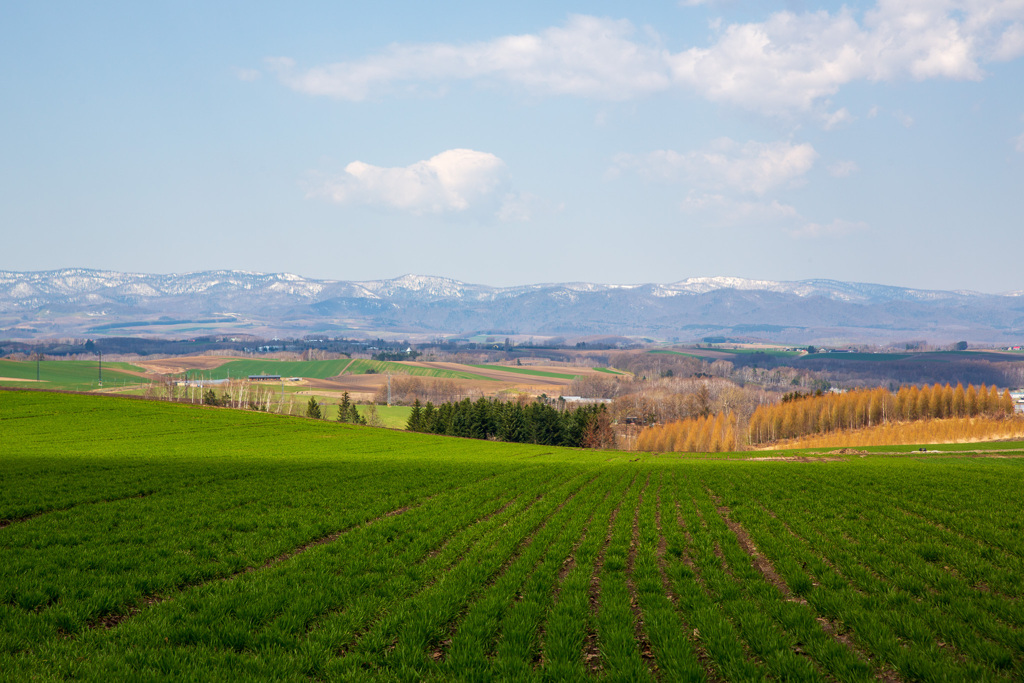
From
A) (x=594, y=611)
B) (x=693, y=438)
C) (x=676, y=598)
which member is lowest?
(x=693, y=438)

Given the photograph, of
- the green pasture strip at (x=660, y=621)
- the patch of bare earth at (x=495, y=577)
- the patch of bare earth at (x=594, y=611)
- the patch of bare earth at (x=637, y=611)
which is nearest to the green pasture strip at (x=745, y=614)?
the green pasture strip at (x=660, y=621)

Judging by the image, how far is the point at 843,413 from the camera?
362ft

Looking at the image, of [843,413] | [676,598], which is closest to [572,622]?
[676,598]

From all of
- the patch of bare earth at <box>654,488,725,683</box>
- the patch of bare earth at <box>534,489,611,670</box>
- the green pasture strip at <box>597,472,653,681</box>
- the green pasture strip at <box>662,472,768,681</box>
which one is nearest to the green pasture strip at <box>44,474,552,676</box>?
the patch of bare earth at <box>534,489,611,670</box>

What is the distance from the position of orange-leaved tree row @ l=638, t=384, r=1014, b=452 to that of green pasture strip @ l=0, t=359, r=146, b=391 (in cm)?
14126

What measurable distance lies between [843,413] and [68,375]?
667 ft

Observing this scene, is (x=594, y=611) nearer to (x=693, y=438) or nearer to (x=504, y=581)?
(x=504, y=581)

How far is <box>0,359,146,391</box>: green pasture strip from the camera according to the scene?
492ft

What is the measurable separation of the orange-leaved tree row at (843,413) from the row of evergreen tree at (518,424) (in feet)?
47.8

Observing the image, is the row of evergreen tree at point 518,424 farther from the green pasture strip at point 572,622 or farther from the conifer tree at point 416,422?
the green pasture strip at point 572,622

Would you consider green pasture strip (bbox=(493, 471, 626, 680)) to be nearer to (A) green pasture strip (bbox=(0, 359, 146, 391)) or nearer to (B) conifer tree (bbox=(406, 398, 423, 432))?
(B) conifer tree (bbox=(406, 398, 423, 432))

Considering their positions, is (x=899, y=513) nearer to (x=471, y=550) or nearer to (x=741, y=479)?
(x=741, y=479)

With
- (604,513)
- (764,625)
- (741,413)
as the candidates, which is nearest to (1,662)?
(764,625)

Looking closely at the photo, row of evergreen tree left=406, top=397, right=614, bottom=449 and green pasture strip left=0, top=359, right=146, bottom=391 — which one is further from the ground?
green pasture strip left=0, top=359, right=146, bottom=391
